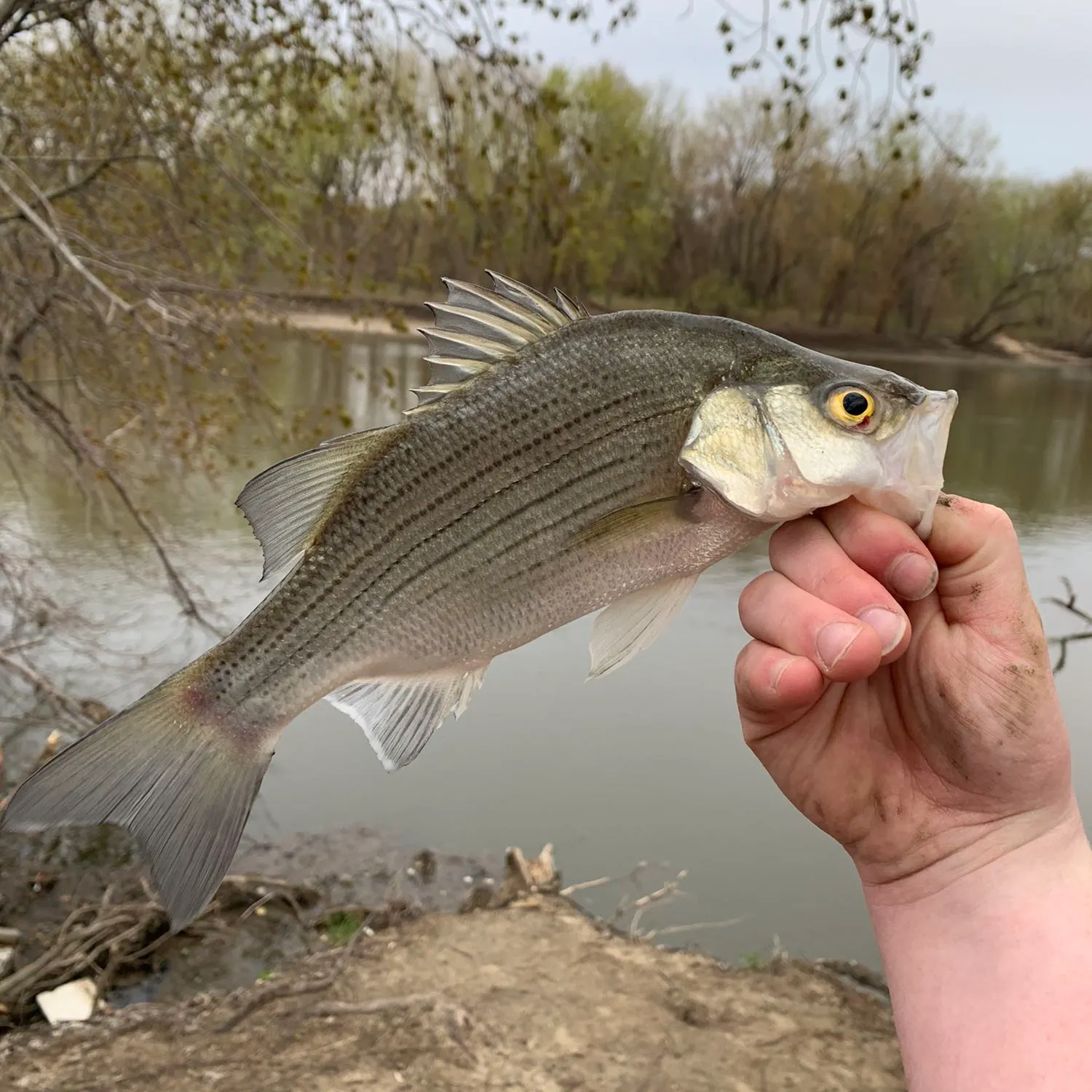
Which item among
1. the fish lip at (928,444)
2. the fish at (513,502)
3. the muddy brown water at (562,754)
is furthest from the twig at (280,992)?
the fish lip at (928,444)

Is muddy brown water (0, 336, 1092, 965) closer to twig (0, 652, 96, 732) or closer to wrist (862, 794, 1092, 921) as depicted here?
twig (0, 652, 96, 732)

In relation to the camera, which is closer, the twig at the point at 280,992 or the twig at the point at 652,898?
the twig at the point at 280,992

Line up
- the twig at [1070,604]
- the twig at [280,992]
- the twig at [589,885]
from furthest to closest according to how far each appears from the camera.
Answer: the twig at [589,885], the twig at [1070,604], the twig at [280,992]

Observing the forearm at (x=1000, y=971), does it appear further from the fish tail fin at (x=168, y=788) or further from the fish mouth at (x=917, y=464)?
the fish tail fin at (x=168, y=788)

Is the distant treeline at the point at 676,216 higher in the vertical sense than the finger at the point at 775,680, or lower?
higher

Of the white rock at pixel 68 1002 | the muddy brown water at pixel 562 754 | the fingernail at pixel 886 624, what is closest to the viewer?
the fingernail at pixel 886 624

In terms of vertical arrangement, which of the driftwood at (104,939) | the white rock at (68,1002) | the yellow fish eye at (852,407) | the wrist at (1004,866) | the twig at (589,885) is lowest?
the white rock at (68,1002)
